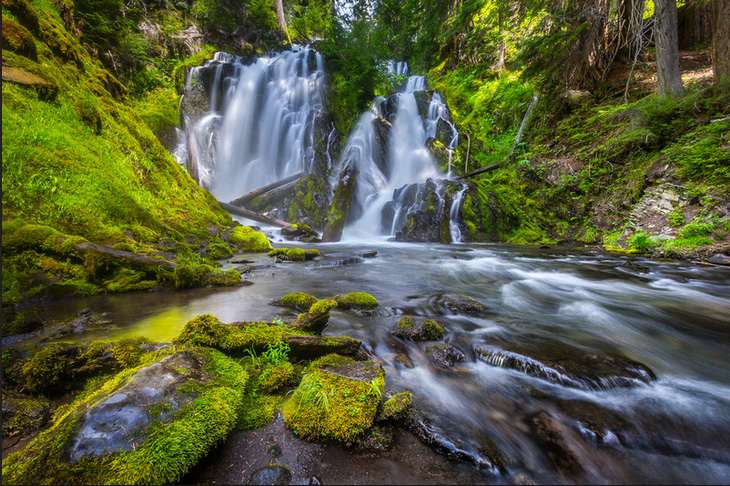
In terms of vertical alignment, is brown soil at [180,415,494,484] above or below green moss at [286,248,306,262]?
below

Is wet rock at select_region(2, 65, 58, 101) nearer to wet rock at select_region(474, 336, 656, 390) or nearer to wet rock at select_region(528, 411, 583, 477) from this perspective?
wet rock at select_region(474, 336, 656, 390)

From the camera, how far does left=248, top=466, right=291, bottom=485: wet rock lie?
54.7 inches

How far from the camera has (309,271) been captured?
658 cm

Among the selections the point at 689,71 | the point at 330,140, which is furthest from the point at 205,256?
the point at 689,71

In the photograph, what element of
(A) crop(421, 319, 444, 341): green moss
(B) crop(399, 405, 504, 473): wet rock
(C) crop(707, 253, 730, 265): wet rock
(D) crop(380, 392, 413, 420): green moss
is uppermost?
(C) crop(707, 253, 730, 265): wet rock

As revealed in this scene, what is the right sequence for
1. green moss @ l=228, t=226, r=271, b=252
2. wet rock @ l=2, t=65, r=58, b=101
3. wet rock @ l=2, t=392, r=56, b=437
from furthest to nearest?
1. green moss @ l=228, t=226, r=271, b=252
2. wet rock @ l=2, t=65, r=58, b=101
3. wet rock @ l=2, t=392, r=56, b=437

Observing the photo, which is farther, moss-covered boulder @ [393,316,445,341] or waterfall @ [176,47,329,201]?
waterfall @ [176,47,329,201]

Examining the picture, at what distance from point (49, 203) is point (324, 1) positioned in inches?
1587

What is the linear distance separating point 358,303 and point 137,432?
2.89 m

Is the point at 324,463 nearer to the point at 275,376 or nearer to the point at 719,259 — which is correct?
the point at 275,376

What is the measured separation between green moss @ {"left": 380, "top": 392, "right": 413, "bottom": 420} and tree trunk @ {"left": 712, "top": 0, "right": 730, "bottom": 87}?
12.2 m

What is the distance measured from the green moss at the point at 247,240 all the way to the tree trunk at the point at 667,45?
1364cm

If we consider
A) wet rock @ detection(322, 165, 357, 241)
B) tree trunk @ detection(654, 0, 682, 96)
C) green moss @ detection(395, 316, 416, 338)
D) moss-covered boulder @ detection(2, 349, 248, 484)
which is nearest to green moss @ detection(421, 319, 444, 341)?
green moss @ detection(395, 316, 416, 338)

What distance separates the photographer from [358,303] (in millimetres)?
4070
